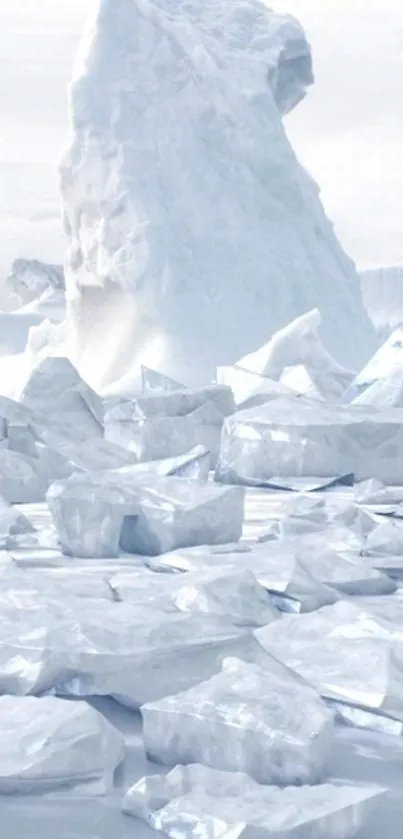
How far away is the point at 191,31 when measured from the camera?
8453 millimetres

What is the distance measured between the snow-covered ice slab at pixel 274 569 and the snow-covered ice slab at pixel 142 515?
15cm

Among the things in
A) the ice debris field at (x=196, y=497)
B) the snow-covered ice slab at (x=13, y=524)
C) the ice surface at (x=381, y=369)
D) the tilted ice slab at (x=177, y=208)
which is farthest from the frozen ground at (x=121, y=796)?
the tilted ice slab at (x=177, y=208)

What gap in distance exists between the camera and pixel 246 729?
1.20 m

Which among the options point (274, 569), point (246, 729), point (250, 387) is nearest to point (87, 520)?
point (274, 569)

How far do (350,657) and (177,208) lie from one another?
22.5 ft

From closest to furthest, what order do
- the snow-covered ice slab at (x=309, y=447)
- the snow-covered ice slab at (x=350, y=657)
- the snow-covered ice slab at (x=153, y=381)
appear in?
the snow-covered ice slab at (x=350, y=657) → the snow-covered ice slab at (x=309, y=447) → the snow-covered ice slab at (x=153, y=381)

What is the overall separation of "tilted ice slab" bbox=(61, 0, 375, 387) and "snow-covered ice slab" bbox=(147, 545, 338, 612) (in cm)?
550

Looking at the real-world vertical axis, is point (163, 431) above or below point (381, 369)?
below

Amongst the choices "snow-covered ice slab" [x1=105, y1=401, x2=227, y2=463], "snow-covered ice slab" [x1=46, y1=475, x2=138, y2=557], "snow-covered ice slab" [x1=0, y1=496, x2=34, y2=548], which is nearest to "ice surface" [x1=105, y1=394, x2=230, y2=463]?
"snow-covered ice slab" [x1=105, y1=401, x2=227, y2=463]

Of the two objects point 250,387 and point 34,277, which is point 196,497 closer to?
point 250,387

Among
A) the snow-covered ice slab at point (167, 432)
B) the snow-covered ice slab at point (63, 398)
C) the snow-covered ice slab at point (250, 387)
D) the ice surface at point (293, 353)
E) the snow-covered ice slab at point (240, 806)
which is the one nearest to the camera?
the snow-covered ice slab at point (240, 806)

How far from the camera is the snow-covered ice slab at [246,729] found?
46.8 inches

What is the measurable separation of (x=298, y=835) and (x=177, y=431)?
9.73 feet

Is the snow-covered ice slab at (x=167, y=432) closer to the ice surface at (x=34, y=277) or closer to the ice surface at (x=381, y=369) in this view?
the ice surface at (x=381, y=369)
